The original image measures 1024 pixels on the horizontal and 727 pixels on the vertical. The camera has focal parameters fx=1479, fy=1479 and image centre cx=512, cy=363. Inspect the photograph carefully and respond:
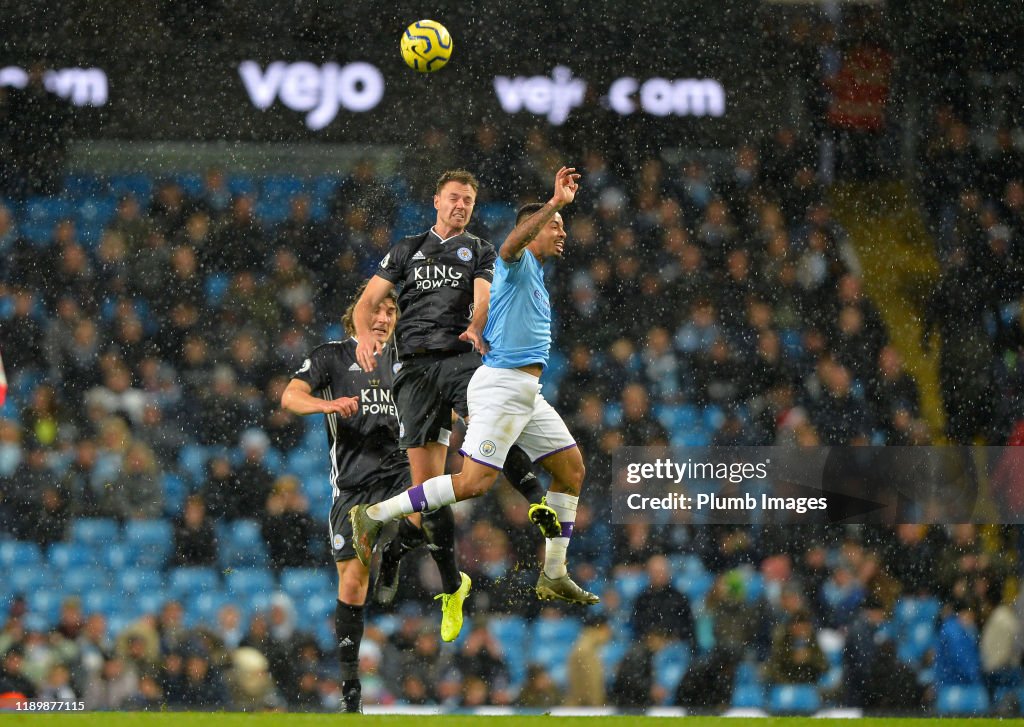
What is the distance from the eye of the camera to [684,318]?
11.6 m

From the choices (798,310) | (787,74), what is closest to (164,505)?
(798,310)

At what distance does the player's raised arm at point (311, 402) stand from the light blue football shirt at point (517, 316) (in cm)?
82

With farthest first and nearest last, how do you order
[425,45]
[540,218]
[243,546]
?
[243,546]
[425,45]
[540,218]

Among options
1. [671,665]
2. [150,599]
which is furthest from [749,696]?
[150,599]

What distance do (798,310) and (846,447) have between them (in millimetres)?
1143

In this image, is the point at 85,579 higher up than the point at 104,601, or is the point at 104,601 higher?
the point at 85,579

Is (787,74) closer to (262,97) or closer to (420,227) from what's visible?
(420,227)

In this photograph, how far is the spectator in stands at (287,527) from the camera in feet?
35.5

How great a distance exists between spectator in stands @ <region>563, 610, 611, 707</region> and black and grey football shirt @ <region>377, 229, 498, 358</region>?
167 inches

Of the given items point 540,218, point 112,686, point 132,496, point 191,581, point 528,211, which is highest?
point 528,211

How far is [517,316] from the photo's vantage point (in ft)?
21.3

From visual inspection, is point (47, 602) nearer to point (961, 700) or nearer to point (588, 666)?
point (588, 666)

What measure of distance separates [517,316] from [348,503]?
1.52 meters

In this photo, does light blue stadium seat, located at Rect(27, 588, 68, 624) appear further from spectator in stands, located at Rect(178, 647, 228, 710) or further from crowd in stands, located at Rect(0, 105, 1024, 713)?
spectator in stands, located at Rect(178, 647, 228, 710)
